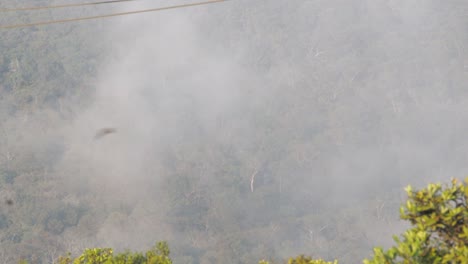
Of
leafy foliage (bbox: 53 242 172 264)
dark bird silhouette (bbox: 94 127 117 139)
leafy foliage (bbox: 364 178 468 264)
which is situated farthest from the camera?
dark bird silhouette (bbox: 94 127 117 139)

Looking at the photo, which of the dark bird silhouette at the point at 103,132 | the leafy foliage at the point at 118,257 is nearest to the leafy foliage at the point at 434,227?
the leafy foliage at the point at 118,257

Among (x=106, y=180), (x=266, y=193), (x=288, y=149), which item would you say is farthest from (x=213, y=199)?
(x=288, y=149)

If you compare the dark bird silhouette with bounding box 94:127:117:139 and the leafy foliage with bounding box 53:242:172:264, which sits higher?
the dark bird silhouette with bounding box 94:127:117:139

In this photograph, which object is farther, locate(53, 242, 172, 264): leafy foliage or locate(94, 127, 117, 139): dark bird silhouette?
locate(94, 127, 117, 139): dark bird silhouette

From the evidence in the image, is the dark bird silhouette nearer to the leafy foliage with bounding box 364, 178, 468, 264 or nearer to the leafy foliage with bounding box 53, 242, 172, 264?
the leafy foliage with bounding box 53, 242, 172, 264

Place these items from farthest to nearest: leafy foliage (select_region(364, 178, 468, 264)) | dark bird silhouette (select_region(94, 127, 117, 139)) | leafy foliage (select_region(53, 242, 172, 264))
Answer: dark bird silhouette (select_region(94, 127, 117, 139)) → leafy foliage (select_region(53, 242, 172, 264)) → leafy foliage (select_region(364, 178, 468, 264))

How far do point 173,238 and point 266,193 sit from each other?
36.8m

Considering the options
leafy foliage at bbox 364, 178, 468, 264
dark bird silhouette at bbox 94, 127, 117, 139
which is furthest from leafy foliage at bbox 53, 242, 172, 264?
dark bird silhouette at bbox 94, 127, 117, 139

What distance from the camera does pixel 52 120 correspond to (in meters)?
183

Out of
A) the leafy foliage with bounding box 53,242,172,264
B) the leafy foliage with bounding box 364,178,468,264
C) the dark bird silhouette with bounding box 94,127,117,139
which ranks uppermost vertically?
the dark bird silhouette with bounding box 94,127,117,139

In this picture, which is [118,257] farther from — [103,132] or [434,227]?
[103,132]

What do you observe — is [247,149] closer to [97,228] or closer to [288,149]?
[288,149]

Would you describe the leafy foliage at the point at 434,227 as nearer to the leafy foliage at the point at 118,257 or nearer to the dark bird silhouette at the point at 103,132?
the leafy foliage at the point at 118,257

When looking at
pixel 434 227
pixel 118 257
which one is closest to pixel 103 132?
pixel 118 257
